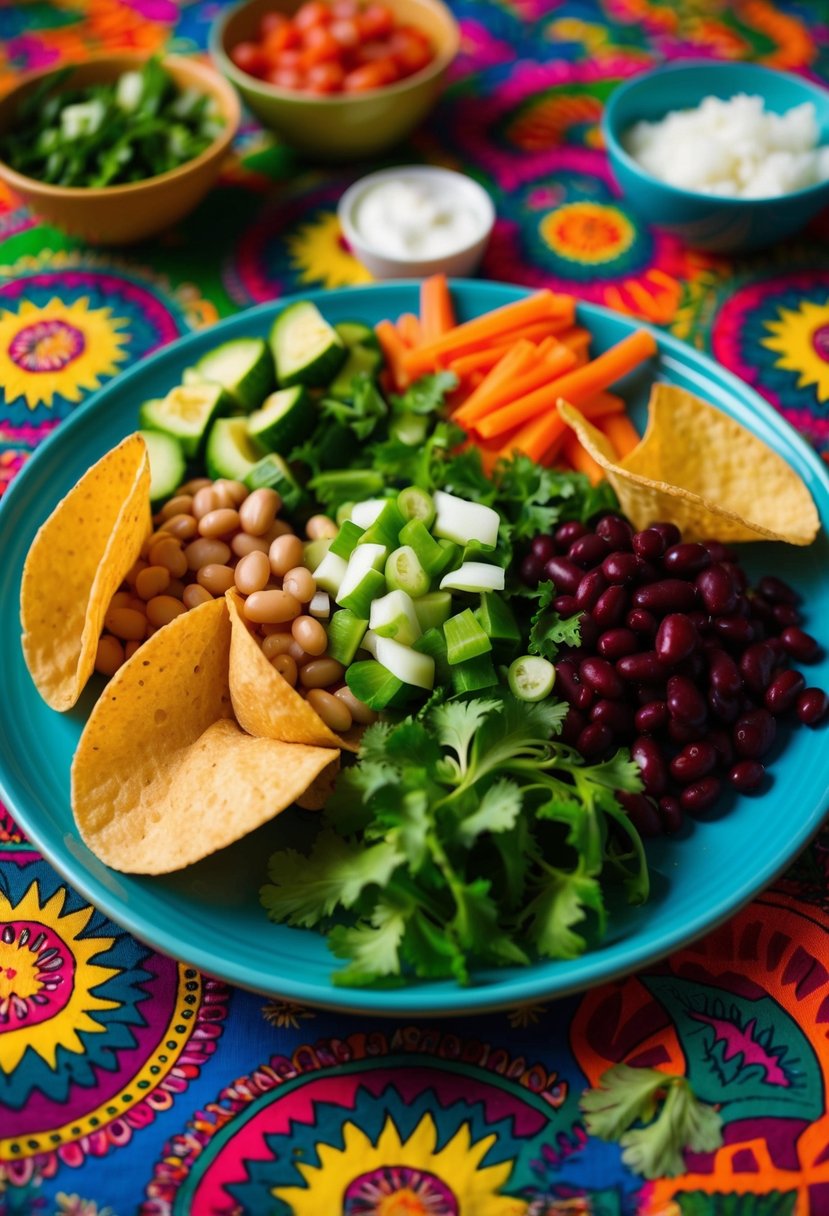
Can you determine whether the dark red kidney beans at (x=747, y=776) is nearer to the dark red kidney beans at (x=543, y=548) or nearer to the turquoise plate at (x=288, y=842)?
the turquoise plate at (x=288, y=842)

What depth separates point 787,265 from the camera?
368 cm

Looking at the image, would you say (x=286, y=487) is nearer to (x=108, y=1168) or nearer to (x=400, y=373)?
(x=400, y=373)

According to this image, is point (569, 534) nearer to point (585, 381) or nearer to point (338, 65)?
point (585, 381)

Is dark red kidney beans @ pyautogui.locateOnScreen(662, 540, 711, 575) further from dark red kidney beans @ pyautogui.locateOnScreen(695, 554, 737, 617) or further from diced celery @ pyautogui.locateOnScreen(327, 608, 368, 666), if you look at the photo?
diced celery @ pyautogui.locateOnScreen(327, 608, 368, 666)

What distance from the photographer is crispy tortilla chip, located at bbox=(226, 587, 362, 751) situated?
86.6 inches

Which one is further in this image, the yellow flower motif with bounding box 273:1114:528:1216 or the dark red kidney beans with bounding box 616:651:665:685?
the dark red kidney beans with bounding box 616:651:665:685

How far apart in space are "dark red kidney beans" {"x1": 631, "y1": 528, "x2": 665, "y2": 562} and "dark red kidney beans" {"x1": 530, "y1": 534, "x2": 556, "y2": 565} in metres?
0.20

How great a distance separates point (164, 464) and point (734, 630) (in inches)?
57.6

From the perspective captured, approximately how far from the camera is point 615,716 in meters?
2.28

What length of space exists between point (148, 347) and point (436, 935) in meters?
2.22

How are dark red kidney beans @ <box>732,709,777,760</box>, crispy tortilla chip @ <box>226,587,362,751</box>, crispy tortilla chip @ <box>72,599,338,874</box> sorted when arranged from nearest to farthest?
crispy tortilla chip @ <box>72,599,338,874</box> < crispy tortilla chip @ <box>226,587,362,751</box> < dark red kidney beans @ <box>732,709,777,760</box>

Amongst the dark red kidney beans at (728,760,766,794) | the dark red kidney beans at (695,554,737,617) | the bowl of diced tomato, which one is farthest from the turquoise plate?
the bowl of diced tomato

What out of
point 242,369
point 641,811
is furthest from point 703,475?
point 242,369

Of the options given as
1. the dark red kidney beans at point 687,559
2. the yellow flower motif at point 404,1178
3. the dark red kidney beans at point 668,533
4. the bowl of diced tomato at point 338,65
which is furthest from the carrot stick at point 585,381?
the yellow flower motif at point 404,1178
